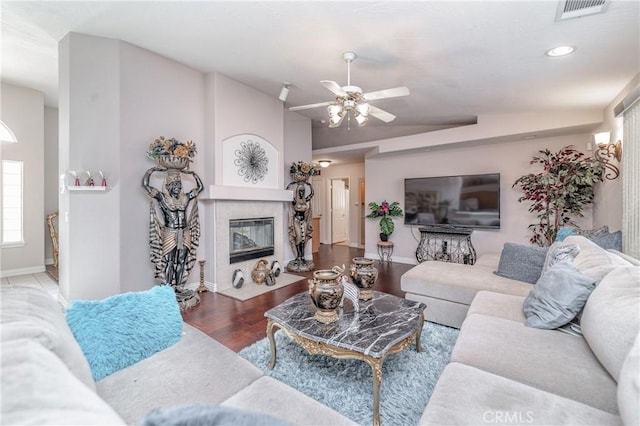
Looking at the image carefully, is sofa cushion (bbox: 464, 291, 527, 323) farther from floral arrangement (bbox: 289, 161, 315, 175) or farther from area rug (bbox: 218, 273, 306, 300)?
floral arrangement (bbox: 289, 161, 315, 175)

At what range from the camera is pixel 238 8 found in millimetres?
2283

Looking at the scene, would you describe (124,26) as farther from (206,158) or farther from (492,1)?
(492,1)

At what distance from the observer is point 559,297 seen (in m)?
1.62

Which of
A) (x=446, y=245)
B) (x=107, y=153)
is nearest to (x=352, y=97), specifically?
(x=107, y=153)

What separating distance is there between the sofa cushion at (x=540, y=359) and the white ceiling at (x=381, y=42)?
2.21m

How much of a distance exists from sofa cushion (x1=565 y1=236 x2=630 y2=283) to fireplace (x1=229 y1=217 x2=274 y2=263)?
3621 millimetres

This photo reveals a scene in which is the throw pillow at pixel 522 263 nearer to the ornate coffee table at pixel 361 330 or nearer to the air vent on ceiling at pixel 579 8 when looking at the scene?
the ornate coffee table at pixel 361 330

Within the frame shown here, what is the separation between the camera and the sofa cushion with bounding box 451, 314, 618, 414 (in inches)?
45.0

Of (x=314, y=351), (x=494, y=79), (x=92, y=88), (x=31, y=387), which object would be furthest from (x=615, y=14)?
(x=92, y=88)

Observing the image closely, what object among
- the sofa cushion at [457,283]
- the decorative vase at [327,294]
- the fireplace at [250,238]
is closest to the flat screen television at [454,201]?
the sofa cushion at [457,283]

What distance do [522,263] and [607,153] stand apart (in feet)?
6.75

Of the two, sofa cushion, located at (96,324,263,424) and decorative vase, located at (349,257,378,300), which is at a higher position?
decorative vase, located at (349,257,378,300)

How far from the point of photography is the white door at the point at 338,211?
8.29 meters

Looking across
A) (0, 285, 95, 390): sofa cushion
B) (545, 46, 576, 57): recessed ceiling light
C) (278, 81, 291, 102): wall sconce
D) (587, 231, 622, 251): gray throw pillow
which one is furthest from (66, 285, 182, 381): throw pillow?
(545, 46, 576, 57): recessed ceiling light
